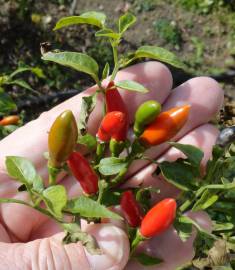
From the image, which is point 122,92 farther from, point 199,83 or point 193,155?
point 193,155

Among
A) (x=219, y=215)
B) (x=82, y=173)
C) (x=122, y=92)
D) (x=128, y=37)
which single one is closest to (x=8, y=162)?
(x=82, y=173)

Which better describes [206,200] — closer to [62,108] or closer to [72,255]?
[72,255]

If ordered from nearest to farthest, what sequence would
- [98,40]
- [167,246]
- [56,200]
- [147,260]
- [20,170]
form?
1. [56,200]
2. [20,170]
3. [147,260]
4. [167,246]
5. [98,40]

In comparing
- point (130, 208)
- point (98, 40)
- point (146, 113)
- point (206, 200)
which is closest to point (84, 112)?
point (146, 113)

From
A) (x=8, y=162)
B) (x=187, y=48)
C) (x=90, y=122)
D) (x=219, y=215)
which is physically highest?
(x=8, y=162)

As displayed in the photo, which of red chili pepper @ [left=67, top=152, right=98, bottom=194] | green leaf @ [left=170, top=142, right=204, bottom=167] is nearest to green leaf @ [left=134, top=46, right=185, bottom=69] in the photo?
green leaf @ [left=170, top=142, right=204, bottom=167]

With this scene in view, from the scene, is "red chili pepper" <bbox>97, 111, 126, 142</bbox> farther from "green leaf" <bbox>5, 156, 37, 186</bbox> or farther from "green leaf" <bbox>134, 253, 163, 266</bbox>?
"green leaf" <bbox>134, 253, 163, 266</bbox>
